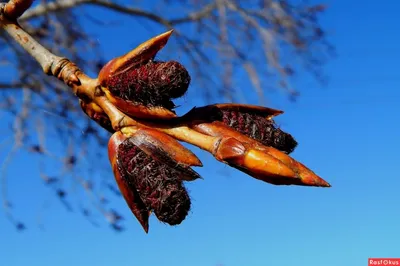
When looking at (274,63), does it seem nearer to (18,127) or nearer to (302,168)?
(18,127)

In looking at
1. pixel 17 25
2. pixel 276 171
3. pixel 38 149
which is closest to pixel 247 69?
pixel 38 149

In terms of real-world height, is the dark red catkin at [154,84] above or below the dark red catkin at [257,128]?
above

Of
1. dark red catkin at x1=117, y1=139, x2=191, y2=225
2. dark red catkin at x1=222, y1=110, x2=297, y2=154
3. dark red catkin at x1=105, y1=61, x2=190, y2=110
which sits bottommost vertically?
dark red catkin at x1=117, y1=139, x2=191, y2=225

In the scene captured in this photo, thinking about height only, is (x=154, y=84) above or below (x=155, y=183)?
above

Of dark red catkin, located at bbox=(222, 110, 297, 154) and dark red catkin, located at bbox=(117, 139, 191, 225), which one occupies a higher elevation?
dark red catkin, located at bbox=(222, 110, 297, 154)
